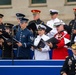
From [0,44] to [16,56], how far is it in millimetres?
558

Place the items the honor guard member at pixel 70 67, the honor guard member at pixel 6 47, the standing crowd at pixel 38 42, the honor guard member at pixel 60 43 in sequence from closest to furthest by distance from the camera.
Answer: the honor guard member at pixel 70 67, the honor guard member at pixel 60 43, the standing crowd at pixel 38 42, the honor guard member at pixel 6 47

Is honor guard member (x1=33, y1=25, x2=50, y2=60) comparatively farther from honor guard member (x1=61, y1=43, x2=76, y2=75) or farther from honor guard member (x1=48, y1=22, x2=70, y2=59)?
honor guard member (x1=61, y1=43, x2=76, y2=75)

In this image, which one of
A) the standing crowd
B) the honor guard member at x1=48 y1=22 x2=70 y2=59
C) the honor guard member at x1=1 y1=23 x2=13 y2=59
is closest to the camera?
the honor guard member at x1=48 y1=22 x2=70 y2=59

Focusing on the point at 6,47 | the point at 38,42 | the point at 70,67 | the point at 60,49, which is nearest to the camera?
the point at 70,67

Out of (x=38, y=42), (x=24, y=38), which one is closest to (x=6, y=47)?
(x=24, y=38)

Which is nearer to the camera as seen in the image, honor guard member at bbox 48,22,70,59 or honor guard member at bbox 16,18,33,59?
honor guard member at bbox 48,22,70,59

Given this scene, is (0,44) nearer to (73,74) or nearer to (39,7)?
(73,74)

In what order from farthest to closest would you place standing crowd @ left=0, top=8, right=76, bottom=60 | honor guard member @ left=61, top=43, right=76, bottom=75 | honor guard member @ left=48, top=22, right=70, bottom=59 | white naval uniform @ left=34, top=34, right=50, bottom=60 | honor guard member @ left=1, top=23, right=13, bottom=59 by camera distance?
honor guard member @ left=1, top=23, right=13, bottom=59
white naval uniform @ left=34, top=34, right=50, bottom=60
standing crowd @ left=0, top=8, right=76, bottom=60
honor guard member @ left=48, top=22, right=70, bottom=59
honor guard member @ left=61, top=43, right=76, bottom=75

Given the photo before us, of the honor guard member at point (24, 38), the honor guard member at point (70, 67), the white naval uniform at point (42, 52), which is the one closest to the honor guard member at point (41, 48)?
the white naval uniform at point (42, 52)

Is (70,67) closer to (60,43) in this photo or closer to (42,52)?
(60,43)

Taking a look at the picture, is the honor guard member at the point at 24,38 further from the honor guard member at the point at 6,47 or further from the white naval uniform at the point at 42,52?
the honor guard member at the point at 6,47

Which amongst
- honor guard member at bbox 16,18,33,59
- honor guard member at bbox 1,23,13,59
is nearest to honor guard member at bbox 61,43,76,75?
honor guard member at bbox 16,18,33,59

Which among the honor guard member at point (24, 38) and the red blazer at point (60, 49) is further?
the honor guard member at point (24, 38)

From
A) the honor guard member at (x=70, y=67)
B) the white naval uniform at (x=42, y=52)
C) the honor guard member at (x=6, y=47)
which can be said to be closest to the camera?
the honor guard member at (x=70, y=67)
